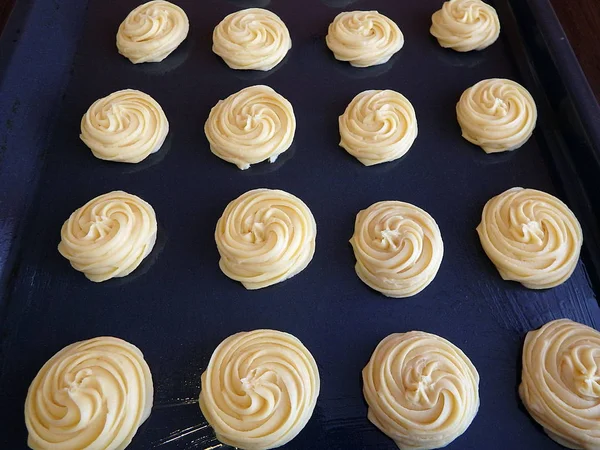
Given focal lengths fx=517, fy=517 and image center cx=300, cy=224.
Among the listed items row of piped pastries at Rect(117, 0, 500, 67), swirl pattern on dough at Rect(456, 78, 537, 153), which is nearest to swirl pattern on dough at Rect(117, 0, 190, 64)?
row of piped pastries at Rect(117, 0, 500, 67)

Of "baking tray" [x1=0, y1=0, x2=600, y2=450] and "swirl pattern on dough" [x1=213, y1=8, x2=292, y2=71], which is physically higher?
"swirl pattern on dough" [x1=213, y1=8, x2=292, y2=71]

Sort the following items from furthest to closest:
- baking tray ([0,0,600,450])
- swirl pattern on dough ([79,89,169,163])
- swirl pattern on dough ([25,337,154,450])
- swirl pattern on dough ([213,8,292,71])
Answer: swirl pattern on dough ([213,8,292,71]) → swirl pattern on dough ([79,89,169,163]) → baking tray ([0,0,600,450]) → swirl pattern on dough ([25,337,154,450])

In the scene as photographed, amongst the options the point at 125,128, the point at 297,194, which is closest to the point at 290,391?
the point at 297,194

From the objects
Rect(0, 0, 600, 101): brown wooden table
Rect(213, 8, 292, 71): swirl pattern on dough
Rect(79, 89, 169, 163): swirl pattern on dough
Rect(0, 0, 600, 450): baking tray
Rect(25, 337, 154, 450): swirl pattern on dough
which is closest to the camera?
Rect(25, 337, 154, 450): swirl pattern on dough

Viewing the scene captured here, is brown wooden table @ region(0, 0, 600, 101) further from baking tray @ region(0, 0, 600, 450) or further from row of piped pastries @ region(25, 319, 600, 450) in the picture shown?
row of piped pastries @ region(25, 319, 600, 450)

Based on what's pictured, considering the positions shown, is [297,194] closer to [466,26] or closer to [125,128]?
[125,128]

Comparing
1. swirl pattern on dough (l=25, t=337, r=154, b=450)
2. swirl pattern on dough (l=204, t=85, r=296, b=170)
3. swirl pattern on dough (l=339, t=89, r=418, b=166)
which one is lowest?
swirl pattern on dough (l=25, t=337, r=154, b=450)

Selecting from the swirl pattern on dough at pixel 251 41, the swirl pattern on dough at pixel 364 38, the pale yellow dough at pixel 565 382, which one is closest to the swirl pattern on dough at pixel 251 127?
the swirl pattern on dough at pixel 251 41
